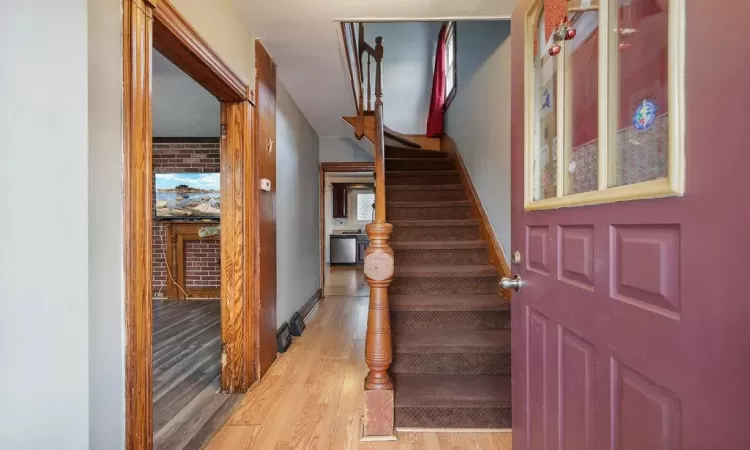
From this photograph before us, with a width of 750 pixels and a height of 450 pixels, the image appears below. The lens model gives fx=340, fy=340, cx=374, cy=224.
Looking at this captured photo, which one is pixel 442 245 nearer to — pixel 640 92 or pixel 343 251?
pixel 640 92

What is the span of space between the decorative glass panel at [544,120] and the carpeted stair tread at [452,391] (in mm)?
1183

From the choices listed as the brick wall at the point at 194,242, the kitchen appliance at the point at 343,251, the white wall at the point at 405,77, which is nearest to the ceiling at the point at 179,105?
the brick wall at the point at 194,242

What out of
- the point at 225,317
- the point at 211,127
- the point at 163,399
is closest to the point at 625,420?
the point at 225,317

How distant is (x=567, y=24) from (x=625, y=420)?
94cm

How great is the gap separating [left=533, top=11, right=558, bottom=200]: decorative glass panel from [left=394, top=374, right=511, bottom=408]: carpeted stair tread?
46.6 inches

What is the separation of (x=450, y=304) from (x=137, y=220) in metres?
1.82

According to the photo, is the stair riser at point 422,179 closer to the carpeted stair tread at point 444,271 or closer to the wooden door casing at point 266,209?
the carpeted stair tread at point 444,271

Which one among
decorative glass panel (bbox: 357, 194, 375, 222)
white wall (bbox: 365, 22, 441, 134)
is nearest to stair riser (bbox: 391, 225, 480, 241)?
white wall (bbox: 365, 22, 441, 134)

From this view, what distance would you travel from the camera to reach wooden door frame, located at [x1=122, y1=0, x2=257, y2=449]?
112 centimetres

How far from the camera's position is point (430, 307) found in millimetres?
2299

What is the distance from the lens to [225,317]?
7.02ft

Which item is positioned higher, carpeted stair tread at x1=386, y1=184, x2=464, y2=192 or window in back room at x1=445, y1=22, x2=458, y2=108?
window in back room at x1=445, y1=22, x2=458, y2=108
